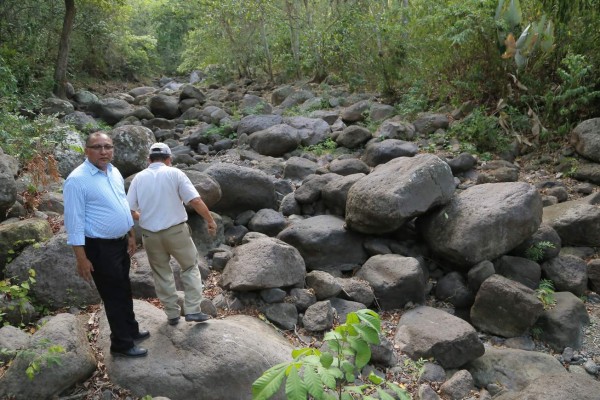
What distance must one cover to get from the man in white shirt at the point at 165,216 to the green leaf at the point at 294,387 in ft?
7.62

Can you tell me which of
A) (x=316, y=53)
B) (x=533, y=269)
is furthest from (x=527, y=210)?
(x=316, y=53)

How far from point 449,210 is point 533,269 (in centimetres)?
130

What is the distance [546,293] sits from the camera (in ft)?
21.9

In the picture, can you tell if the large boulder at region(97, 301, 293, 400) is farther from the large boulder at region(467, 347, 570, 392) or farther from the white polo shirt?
the large boulder at region(467, 347, 570, 392)

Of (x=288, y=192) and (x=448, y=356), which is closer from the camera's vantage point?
(x=448, y=356)

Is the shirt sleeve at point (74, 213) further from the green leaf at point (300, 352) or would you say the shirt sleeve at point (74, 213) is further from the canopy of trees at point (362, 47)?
the canopy of trees at point (362, 47)

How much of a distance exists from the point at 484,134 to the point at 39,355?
8.84 meters

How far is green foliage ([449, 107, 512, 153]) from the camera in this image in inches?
409

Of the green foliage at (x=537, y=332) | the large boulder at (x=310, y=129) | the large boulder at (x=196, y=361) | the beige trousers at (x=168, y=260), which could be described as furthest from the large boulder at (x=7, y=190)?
the large boulder at (x=310, y=129)

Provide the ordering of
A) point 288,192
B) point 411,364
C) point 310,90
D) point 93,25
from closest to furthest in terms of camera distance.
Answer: point 411,364, point 288,192, point 310,90, point 93,25

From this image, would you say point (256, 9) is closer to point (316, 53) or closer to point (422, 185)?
point (316, 53)

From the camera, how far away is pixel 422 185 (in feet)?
23.3

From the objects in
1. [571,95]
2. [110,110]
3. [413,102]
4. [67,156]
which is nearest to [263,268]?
[67,156]

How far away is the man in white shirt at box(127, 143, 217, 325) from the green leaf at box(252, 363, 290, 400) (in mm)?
2215
